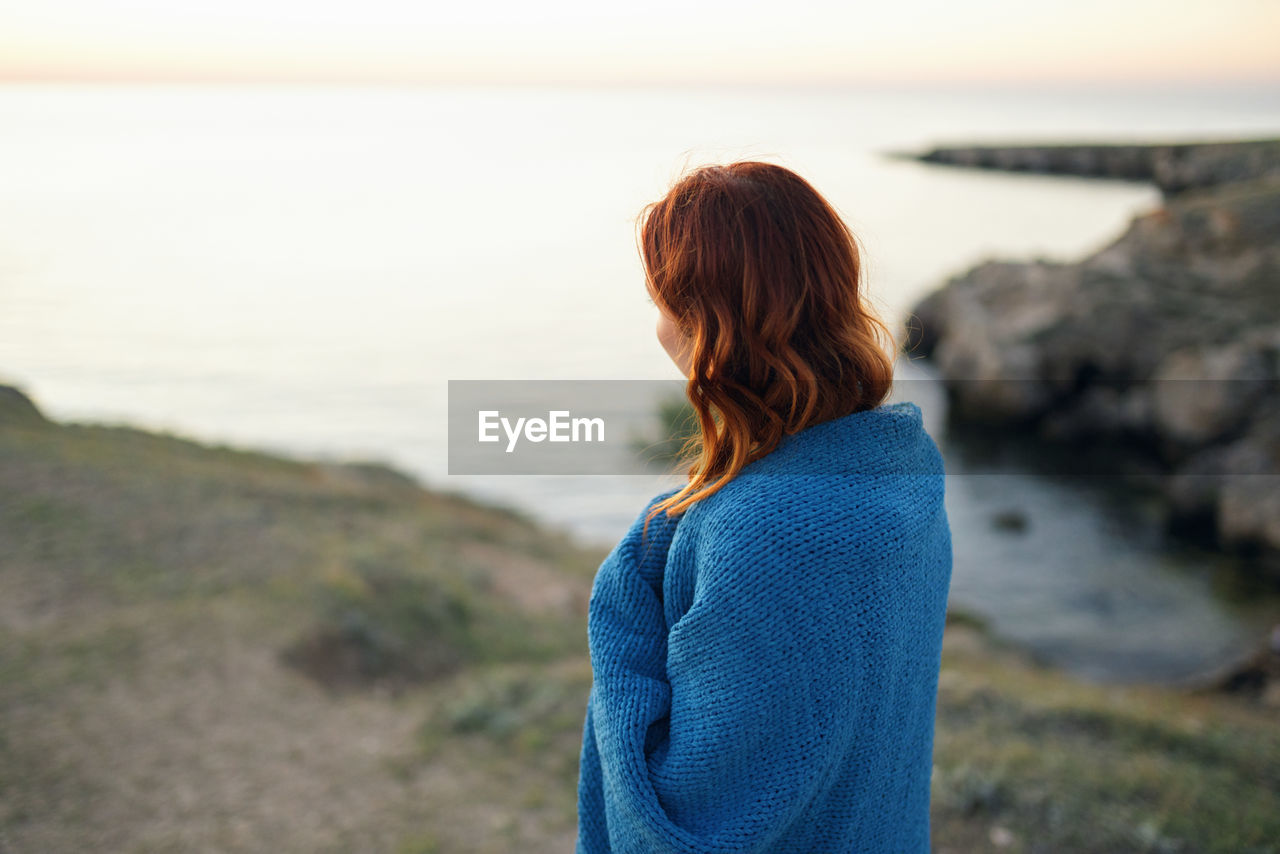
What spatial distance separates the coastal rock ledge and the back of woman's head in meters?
13.0

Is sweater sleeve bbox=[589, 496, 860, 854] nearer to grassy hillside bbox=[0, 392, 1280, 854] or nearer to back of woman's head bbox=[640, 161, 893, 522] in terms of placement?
back of woman's head bbox=[640, 161, 893, 522]

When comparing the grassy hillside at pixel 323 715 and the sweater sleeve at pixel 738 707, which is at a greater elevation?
the sweater sleeve at pixel 738 707

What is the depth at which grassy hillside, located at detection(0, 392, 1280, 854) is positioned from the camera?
386 cm

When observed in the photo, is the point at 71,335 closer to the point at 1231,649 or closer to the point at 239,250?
the point at 1231,649

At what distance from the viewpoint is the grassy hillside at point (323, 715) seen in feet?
12.7

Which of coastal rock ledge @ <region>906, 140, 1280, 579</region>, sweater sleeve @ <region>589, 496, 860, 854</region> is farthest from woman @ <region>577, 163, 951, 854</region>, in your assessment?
coastal rock ledge @ <region>906, 140, 1280, 579</region>

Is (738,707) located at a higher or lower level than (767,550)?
lower

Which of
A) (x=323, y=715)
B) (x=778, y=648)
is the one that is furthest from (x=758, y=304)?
(x=323, y=715)

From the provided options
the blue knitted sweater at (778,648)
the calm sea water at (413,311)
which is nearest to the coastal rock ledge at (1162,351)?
the calm sea water at (413,311)

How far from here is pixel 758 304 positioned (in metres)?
1.52

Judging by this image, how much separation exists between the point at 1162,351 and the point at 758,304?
2178 cm

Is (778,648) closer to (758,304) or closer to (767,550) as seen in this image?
(767,550)

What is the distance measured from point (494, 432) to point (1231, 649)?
47.6ft

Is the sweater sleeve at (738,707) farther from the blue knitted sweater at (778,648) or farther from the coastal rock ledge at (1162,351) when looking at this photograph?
the coastal rock ledge at (1162,351)
